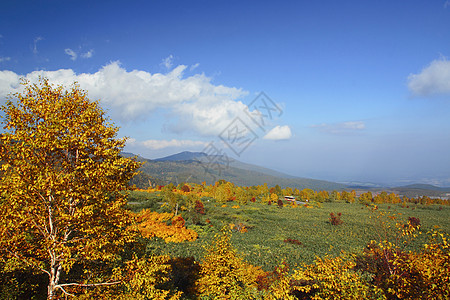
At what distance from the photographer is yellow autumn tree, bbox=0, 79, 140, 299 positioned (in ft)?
23.8

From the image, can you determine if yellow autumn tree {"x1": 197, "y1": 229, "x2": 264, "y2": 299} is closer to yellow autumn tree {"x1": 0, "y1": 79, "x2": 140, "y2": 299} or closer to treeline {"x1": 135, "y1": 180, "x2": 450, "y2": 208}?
yellow autumn tree {"x1": 0, "y1": 79, "x2": 140, "y2": 299}

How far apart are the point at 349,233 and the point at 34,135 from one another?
191ft

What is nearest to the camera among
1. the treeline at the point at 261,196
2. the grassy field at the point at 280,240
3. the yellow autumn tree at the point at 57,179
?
the yellow autumn tree at the point at 57,179

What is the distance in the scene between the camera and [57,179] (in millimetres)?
7535

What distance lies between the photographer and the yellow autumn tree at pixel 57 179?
23.8 feet

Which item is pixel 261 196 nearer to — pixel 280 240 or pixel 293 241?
pixel 280 240

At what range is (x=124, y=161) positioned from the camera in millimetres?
8344

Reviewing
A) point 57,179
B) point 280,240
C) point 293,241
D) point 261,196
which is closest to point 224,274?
point 57,179

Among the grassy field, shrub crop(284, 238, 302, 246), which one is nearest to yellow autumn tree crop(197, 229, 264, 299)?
the grassy field

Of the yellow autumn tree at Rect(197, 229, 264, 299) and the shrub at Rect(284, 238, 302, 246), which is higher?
the yellow autumn tree at Rect(197, 229, 264, 299)

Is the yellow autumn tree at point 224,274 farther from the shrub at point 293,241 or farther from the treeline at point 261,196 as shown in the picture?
the treeline at point 261,196

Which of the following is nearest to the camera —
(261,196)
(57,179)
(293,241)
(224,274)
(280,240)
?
(57,179)

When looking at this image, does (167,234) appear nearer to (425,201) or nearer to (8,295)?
(8,295)

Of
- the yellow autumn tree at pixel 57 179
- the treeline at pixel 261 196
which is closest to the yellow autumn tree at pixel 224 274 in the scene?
the yellow autumn tree at pixel 57 179
